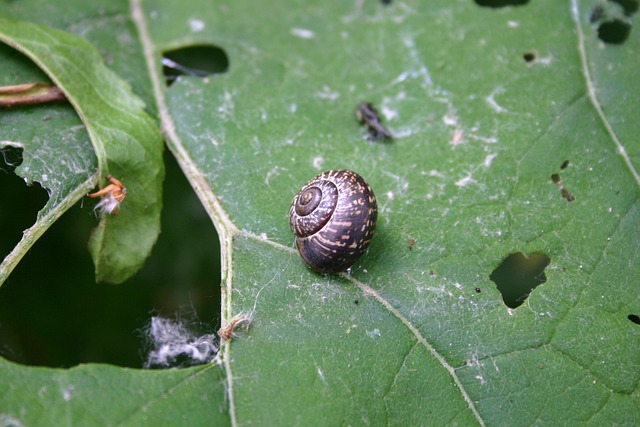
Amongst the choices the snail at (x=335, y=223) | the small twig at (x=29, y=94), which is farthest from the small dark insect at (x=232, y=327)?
the small twig at (x=29, y=94)

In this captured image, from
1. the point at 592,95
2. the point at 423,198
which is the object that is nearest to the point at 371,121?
the point at 423,198

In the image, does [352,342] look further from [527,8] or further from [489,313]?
[527,8]

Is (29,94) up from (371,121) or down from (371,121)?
up

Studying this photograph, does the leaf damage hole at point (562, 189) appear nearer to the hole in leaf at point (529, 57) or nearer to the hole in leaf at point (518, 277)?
the hole in leaf at point (518, 277)

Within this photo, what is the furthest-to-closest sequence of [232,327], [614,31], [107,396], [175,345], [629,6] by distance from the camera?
1. [629,6]
2. [614,31]
3. [175,345]
4. [232,327]
5. [107,396]

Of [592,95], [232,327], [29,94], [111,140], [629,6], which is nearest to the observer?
[232,327]

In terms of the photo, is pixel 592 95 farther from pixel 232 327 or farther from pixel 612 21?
pixel 232 327
